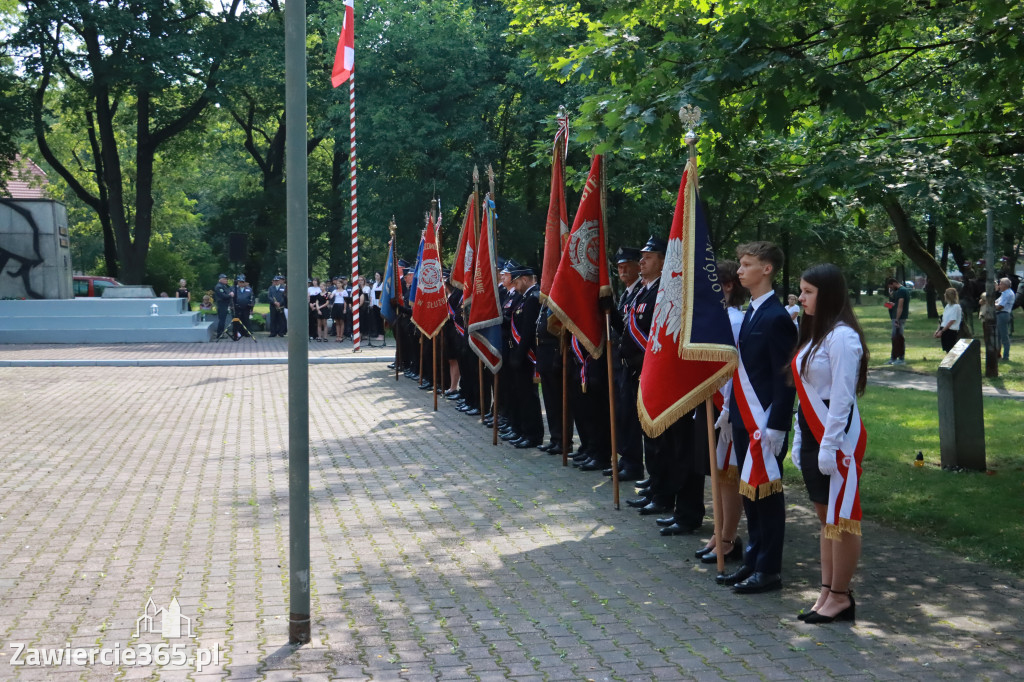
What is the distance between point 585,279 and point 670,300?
2258mm

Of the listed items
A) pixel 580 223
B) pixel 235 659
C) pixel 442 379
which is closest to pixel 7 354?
pixel 442 379

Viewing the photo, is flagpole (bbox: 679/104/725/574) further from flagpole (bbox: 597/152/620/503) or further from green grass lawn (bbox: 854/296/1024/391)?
green grass lawn (bbox: 854/296/1024/391)

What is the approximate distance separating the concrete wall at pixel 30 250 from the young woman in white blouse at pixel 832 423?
3241cm

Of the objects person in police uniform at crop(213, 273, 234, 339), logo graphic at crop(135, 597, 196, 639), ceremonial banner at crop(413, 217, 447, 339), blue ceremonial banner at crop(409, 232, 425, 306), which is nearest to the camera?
logo graphic at crop(135, 597, 196, 639)

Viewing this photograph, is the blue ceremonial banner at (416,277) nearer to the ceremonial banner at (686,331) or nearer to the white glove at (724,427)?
the ceremonial banner at (686,331)

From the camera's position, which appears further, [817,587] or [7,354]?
[7,354]

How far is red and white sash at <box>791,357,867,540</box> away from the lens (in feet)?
18.9

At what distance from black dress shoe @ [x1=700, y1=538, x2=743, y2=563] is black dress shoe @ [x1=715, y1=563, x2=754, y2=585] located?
1.52ft

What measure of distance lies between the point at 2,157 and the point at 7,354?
49.8ft

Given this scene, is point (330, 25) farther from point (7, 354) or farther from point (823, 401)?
point (823, 401)

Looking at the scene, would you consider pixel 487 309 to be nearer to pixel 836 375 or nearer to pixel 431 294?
pixel 431 294

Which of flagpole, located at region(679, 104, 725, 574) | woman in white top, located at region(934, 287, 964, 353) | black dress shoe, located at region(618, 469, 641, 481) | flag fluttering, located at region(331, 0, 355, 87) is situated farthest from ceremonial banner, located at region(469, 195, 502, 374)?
woman in white top, located at region(934, 287, 964, 353)

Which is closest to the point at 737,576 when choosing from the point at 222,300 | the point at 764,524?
the point at 764,524

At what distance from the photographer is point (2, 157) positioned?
3919 centimetres
